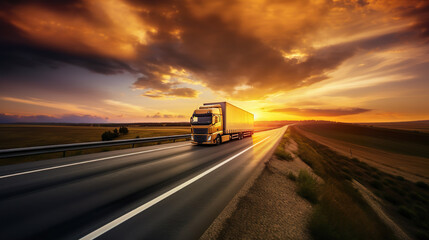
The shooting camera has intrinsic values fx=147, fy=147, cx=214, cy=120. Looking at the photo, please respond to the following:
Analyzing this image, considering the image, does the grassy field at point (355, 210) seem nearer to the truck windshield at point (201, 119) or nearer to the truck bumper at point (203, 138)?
the truck bumper at point (203, 138)

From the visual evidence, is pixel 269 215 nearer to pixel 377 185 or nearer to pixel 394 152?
pixel 377 185

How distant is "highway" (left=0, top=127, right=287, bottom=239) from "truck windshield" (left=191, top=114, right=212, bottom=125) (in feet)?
24.3

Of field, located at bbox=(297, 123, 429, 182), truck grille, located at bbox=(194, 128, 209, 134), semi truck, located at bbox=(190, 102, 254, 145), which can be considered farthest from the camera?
field, located at bbox=(297, 123, 429, 182)

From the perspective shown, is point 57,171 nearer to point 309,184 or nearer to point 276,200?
point 276,200

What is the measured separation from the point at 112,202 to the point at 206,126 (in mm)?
9443

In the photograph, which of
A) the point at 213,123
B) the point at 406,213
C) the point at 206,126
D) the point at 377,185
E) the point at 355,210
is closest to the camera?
the point at 355,210

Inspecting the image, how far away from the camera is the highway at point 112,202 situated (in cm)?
234

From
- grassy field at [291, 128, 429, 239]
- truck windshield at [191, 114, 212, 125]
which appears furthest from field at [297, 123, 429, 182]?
truck windshield at [191, 114, 212, 125]

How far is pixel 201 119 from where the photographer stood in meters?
13.2

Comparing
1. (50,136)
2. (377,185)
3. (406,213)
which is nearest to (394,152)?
(377,185)

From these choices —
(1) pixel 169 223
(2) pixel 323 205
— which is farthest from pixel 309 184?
→ (1) pixel 169 223

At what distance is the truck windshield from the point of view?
12.9m

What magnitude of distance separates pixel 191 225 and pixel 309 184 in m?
3.99

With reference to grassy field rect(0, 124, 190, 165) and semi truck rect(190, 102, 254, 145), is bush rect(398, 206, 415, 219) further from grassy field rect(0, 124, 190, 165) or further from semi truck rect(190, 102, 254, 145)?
grassy field rect(0, 124, 190, 165)
